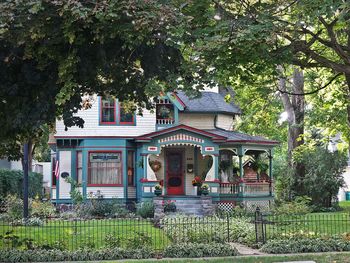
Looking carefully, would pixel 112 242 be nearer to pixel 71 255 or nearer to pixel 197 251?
pixel 71 255

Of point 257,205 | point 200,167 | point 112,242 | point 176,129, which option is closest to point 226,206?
point 257,205

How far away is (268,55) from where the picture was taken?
955 centimetres

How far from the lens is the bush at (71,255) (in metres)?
12.7

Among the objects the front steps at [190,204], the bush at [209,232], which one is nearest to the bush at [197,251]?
the bush at [209,232]

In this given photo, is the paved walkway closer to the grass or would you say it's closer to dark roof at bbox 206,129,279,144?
the grass

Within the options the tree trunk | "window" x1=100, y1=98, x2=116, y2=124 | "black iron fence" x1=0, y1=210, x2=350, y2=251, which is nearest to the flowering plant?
"window" x1=100, y1=98, x2=116, y2=124

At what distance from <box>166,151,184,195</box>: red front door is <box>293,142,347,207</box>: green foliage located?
677 cm

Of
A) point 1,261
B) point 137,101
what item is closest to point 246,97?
point 137,101

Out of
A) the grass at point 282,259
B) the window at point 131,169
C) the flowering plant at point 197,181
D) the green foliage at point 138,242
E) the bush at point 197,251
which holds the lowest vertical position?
the grass at point 282,259

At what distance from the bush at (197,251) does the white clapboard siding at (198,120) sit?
658 inches

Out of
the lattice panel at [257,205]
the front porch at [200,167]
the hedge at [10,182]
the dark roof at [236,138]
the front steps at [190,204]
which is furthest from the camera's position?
the hedge at [10,182]

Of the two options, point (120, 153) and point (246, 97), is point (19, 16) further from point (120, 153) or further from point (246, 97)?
point (120, 153)

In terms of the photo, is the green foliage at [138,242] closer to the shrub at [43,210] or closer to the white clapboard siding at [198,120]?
the shrub at [43,210]

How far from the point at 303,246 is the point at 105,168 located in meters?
16.1
